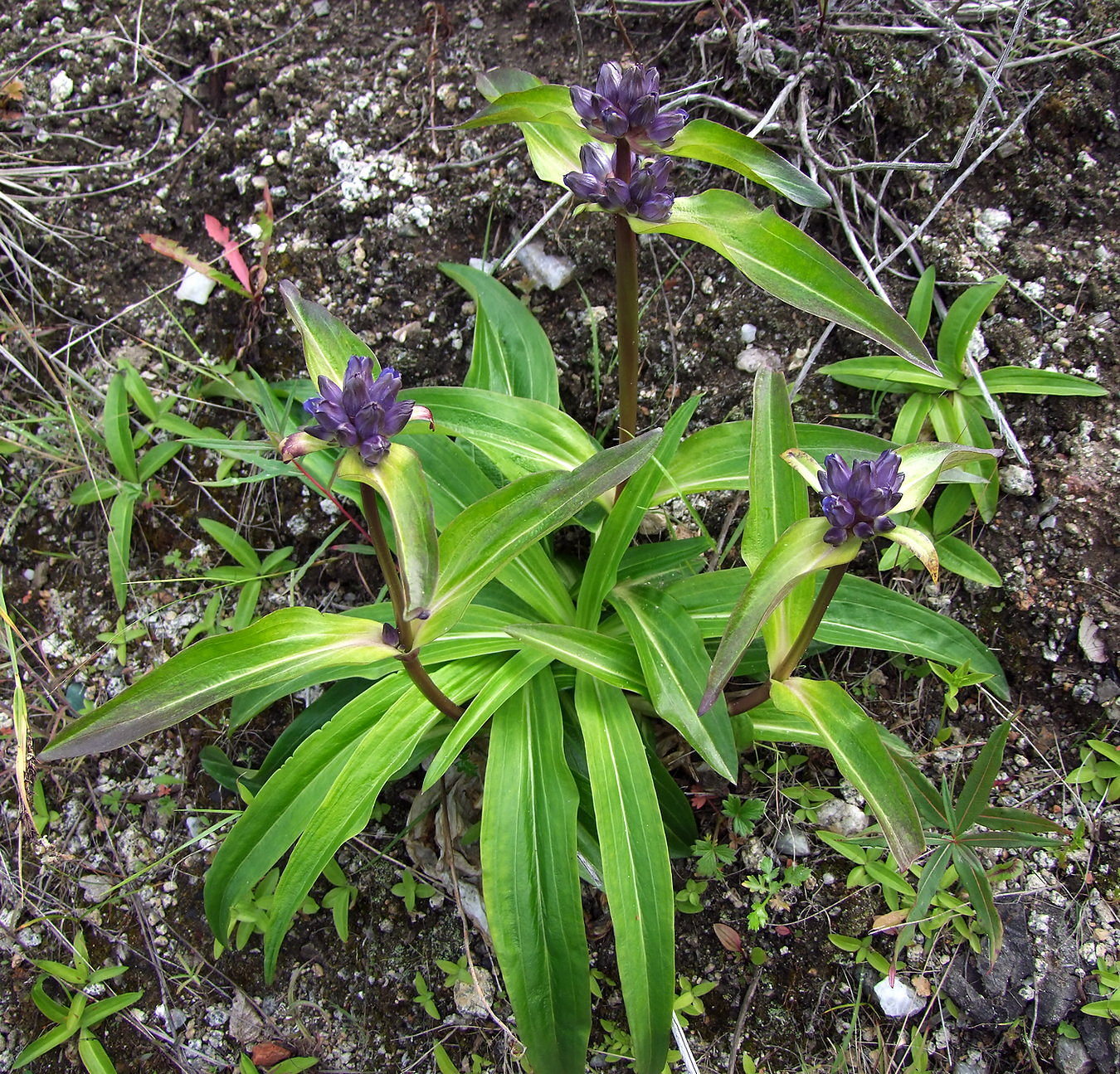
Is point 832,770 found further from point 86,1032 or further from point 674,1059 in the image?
point 86,1032

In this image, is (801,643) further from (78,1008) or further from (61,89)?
(61,89)

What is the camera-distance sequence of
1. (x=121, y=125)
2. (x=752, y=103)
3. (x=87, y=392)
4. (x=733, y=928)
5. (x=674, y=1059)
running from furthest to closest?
1. (x=121, y=125)
2. (x=87, y=392)
3. (x=752, y=103)
4. (x=733, y=928)
5. (x=674, y=1059)

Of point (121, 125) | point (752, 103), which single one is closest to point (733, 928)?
point (752, 103)

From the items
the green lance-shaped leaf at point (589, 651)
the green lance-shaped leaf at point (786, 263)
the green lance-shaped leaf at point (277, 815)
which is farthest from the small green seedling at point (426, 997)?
the green lance-shaped leaf at point (786, 263)

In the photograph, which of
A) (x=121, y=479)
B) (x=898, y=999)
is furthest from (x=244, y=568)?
(x=898, y=999)

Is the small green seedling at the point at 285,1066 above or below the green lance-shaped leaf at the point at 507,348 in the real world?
below

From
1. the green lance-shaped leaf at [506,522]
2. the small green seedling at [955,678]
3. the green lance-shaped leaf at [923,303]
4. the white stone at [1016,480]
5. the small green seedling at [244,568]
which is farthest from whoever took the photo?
the small green seedling at [244,568]

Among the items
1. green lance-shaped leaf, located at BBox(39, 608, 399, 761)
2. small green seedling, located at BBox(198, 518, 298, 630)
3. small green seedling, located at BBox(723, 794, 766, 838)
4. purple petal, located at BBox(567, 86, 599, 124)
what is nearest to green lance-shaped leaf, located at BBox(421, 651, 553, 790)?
green lance-shaped leaf, located at BBox(39, 608, 399, 761)

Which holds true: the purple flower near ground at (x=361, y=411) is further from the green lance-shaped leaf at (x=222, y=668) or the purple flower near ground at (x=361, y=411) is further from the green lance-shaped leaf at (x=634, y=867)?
the green lance-shaped leaf at (x=634, y=867)
